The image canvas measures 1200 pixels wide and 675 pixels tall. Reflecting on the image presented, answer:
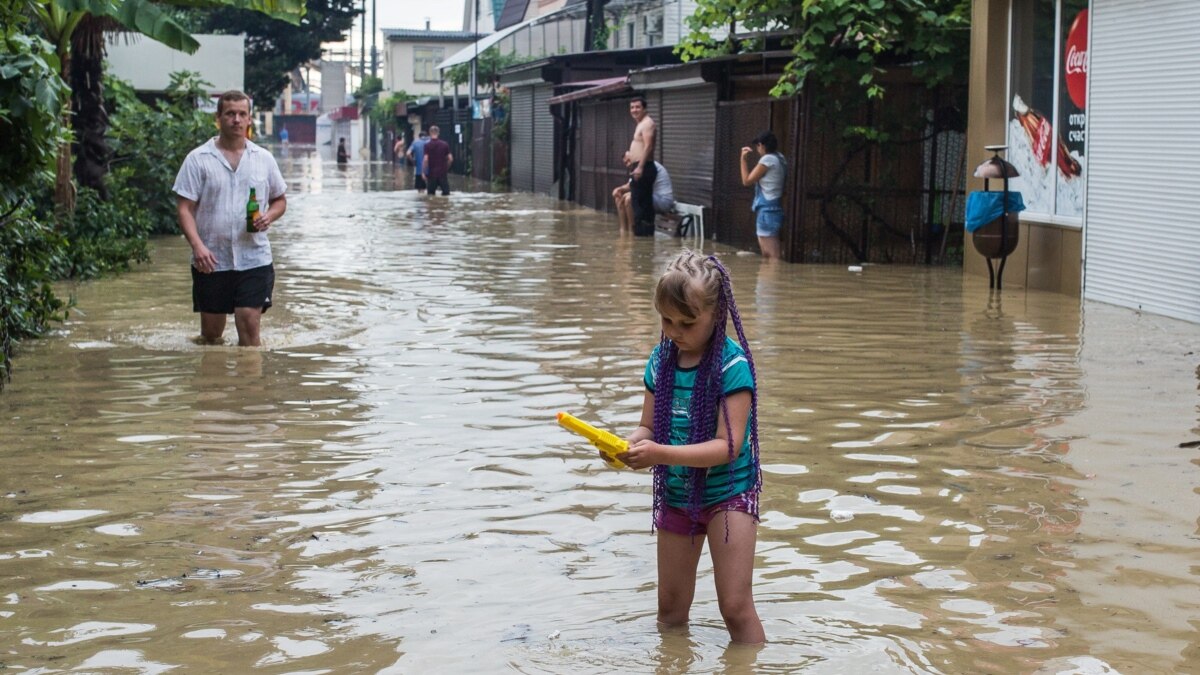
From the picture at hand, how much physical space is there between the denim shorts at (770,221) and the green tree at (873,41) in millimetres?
1423

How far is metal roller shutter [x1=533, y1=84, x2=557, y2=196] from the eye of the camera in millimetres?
40531

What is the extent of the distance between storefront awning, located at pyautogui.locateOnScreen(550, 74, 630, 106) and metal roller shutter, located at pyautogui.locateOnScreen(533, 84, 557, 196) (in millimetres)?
2503

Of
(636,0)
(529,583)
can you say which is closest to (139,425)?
(529,583)

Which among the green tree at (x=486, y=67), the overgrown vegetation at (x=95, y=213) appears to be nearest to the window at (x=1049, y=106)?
the overgrown vegetation at (x=95, y=213)

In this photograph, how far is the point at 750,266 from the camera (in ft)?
60.8

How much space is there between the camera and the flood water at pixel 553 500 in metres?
4.93

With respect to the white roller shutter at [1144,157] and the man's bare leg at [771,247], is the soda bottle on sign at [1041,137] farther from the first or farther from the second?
the man's bare leg at [771,247]

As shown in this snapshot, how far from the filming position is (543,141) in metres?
41.5

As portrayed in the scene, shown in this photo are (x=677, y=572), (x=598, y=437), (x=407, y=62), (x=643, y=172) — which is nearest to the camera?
(x=598, y=437)

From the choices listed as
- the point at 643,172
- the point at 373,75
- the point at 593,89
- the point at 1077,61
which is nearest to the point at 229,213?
the point at 1077,61

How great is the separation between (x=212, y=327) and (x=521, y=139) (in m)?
34.2

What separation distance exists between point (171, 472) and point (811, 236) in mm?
12989

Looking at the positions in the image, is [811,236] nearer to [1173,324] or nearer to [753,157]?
[753,157]

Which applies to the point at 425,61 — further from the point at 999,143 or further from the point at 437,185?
the point at 999,143
